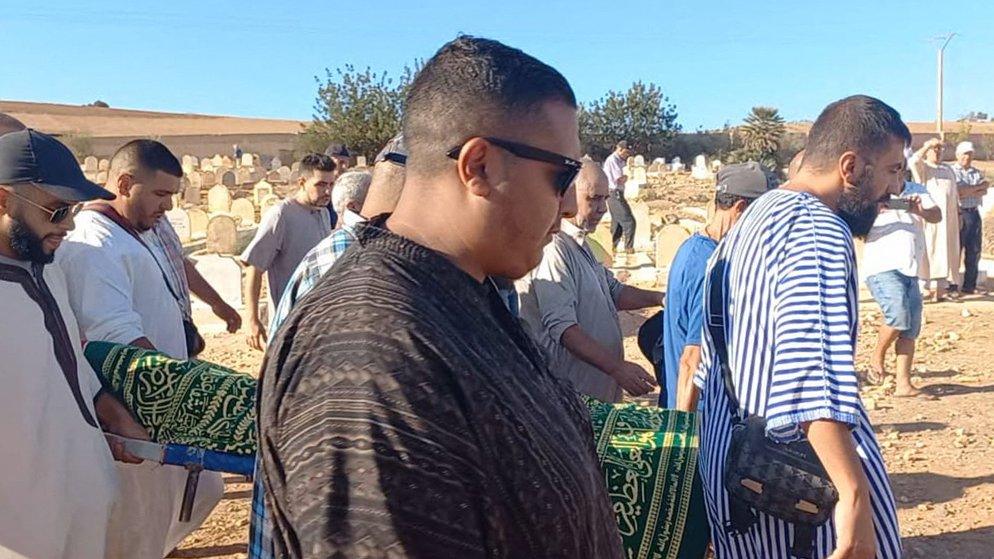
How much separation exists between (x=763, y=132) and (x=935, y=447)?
105 ft

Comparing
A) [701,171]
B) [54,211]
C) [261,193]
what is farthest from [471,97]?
[701,171]

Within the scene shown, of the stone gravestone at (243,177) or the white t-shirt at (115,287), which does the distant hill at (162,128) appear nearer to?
the stone gravestone at (243,177)

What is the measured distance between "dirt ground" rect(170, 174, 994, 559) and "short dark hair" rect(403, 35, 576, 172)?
371 cm

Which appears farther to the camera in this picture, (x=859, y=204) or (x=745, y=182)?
(x=745, y=182)

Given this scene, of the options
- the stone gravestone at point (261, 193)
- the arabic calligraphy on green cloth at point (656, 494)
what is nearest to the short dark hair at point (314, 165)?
the arabic calligraphy on green cloth at point (656, 494)

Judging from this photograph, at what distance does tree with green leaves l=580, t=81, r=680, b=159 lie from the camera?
42.7 meters

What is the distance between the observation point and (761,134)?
35750 millimetres

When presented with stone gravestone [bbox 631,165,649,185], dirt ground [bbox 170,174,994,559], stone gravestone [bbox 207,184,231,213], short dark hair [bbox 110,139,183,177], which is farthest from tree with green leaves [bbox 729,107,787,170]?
short dark hair [bbox 110,139,183,177]

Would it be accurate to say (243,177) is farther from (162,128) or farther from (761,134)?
(162,128)

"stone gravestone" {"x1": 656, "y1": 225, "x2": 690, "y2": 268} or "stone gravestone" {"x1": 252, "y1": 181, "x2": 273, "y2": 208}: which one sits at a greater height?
"stone gravestone" {"x1": 252, "y1": 181, "x2": 273, "y2": 208}

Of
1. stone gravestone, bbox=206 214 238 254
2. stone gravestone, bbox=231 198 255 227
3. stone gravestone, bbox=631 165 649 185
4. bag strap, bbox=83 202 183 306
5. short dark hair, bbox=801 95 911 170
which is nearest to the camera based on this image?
short dark hair, bbox=801 95 911 170

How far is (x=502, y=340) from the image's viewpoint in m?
1.27

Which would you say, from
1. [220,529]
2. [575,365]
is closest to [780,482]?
[575,365]

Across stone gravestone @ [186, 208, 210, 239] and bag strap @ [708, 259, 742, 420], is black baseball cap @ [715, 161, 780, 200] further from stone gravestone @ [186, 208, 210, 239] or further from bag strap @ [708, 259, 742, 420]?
stone gravestone @ [186, 208, 210, 239]
